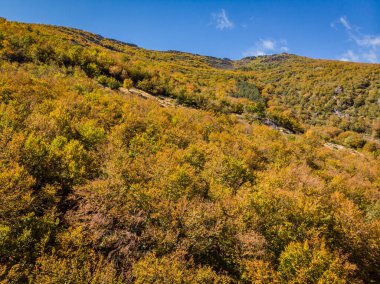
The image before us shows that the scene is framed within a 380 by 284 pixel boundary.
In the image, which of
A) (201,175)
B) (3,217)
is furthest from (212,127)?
(3,217)

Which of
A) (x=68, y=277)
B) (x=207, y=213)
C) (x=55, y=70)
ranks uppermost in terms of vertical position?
(x=55, y=70)

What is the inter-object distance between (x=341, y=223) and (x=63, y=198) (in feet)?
93.2

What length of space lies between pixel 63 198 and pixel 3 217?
7375 millimetres

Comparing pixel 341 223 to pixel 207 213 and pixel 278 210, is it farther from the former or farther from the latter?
pixel 207 213

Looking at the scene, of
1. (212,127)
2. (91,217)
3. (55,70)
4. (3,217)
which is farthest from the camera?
(55,70)

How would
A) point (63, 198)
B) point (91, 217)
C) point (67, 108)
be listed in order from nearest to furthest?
point (91, 217)
point (63, 198)
point (67, 108)

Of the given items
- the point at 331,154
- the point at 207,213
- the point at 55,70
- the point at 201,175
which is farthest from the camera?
the point at 331,154

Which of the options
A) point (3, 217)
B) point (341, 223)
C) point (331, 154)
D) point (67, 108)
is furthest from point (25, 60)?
point (331, 154)

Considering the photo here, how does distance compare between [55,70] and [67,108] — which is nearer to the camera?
[67,108]

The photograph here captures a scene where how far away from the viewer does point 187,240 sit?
19.2 meters

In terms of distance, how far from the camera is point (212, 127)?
58625 millimetres

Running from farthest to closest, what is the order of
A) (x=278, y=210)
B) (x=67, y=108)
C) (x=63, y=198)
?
(x=67, y=108) → (x=278, y=210) → (x=63, y=198)

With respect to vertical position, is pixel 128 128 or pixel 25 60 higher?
pixel 25 60

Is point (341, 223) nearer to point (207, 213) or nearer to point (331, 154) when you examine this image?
point (207, 213)
